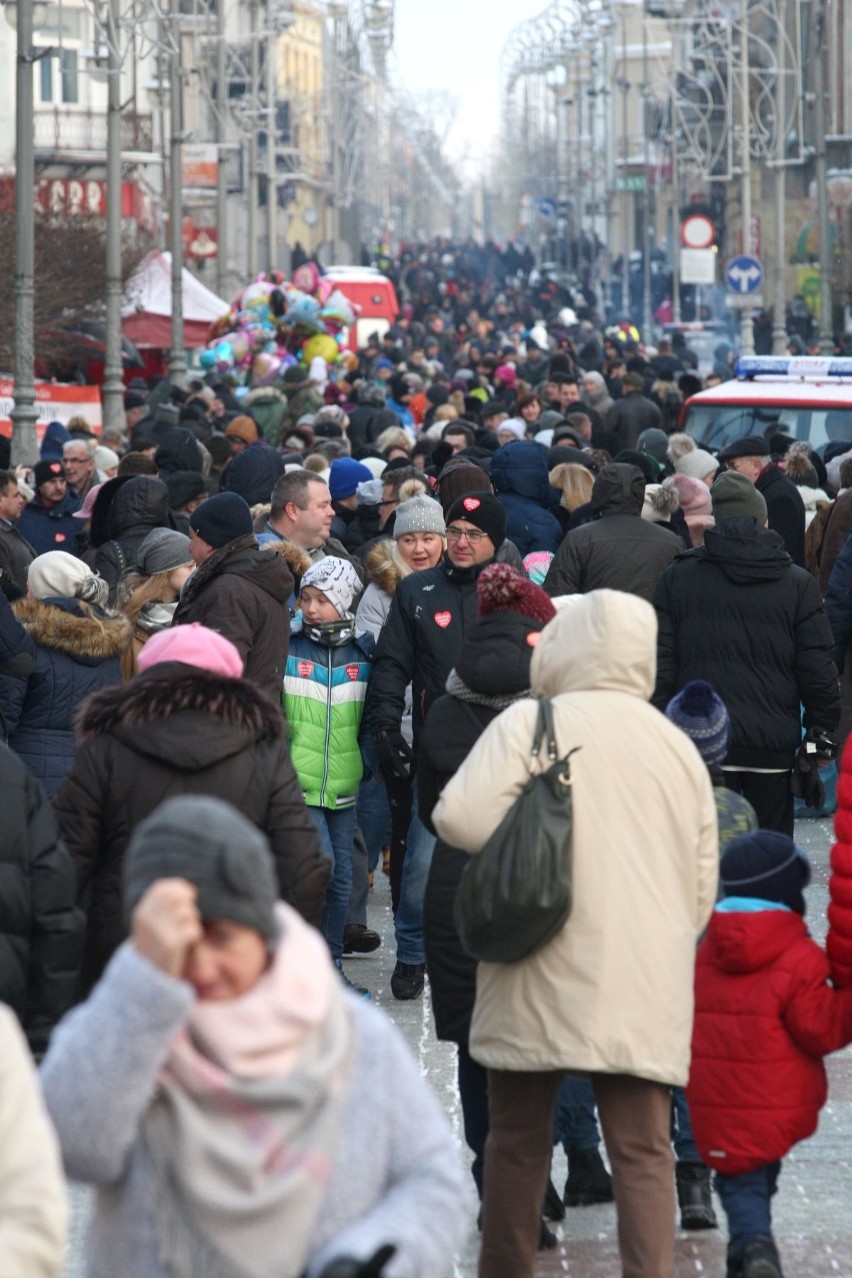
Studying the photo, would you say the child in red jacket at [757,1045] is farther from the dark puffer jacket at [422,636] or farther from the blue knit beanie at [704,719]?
the dark puffer jacket at [422,636]

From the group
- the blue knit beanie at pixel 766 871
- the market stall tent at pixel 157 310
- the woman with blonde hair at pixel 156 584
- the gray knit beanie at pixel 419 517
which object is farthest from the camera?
the market stall tent at pixel 157 310

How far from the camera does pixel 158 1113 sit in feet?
9.75

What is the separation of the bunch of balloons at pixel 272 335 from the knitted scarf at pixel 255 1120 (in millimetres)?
23450

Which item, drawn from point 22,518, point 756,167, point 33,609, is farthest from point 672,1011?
point 756,167

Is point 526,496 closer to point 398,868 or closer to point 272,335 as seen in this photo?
point 398,868

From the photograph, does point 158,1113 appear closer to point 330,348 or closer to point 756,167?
point 330,348

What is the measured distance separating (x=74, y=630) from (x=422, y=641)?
130cm

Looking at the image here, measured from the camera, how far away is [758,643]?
7.91 metres

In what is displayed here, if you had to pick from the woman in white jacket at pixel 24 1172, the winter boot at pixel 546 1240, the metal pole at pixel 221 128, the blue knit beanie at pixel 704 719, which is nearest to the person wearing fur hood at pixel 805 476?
the blue knit beanie at pixel 704 719

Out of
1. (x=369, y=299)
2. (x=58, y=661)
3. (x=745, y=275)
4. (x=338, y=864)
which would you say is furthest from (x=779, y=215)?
(x=58, y=661)

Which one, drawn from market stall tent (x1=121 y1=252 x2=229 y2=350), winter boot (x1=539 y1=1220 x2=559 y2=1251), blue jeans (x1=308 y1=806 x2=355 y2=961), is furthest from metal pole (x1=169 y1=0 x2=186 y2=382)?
winter boot (x1=539 y1=1220 x2=559 y2=1251)

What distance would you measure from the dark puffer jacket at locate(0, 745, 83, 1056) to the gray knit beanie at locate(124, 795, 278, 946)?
6.05 feet

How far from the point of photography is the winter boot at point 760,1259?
5086 mm

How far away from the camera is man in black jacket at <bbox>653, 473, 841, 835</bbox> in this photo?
786cm
